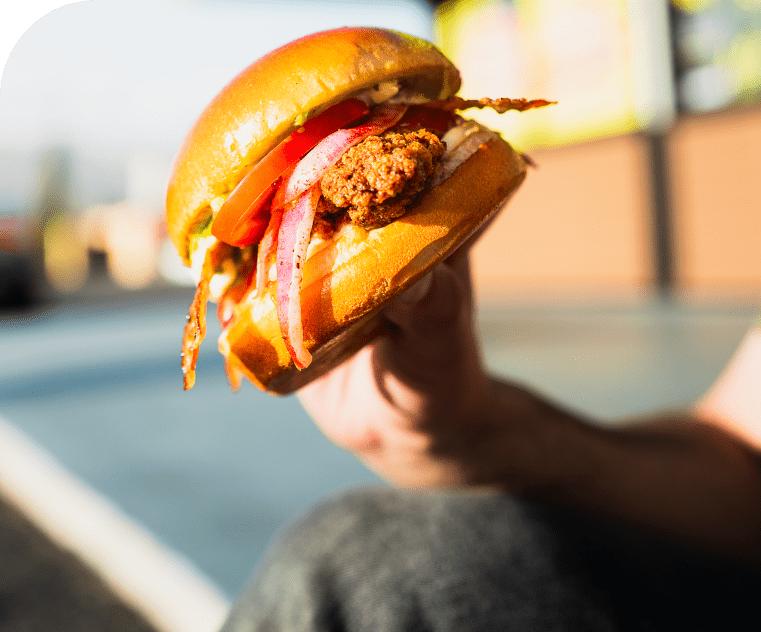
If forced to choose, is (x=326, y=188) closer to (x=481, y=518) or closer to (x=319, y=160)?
(x=319, y=160)

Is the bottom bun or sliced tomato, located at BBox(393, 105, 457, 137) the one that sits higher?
sliced tomato, located at BBox(393, 105, 457, 137)

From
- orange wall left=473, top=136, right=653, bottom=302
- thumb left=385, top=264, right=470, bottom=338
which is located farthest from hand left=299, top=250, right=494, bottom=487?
orange wall left=473, top=136, right=653, bottom=302

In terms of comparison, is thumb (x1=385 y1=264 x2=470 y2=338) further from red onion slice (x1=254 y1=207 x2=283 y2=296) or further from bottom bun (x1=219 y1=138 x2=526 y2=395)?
red onion slice (x1=254 y1=207 x2=283 y2=296)

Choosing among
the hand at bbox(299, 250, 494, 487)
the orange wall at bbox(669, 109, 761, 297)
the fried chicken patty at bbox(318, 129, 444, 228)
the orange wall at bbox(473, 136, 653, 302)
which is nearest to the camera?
the fried chicken patty at bbox(318, 129, 444, 228)

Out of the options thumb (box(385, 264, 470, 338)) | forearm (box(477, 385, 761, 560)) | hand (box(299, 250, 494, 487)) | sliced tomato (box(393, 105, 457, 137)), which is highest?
sliced tomato (box(393, 105, 457, 137))

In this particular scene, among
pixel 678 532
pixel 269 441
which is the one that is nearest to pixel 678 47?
pixel 269 441

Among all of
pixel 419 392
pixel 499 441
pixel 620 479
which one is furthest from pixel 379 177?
pixel 620 479
